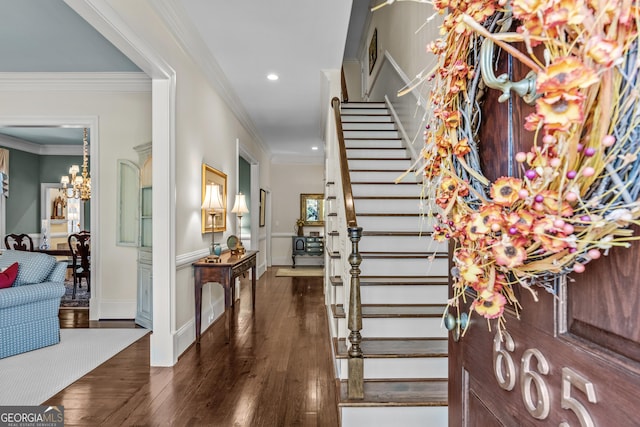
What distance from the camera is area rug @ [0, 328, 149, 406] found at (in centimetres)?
256

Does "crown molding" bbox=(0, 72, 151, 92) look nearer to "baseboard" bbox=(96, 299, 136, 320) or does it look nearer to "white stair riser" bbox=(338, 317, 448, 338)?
"baseboard" bbox=(96, 299, 136, 320)

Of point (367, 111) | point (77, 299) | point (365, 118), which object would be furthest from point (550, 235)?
point (77, 299)

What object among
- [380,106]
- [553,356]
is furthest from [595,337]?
[380,106]

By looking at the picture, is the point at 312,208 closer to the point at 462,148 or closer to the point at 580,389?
the point at 462,148

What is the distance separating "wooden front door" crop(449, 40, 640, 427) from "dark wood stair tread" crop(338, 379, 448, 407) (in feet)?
4.87

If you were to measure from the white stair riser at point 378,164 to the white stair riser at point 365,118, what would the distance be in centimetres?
115

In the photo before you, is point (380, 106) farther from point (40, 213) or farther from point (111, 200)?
point (40, 213)

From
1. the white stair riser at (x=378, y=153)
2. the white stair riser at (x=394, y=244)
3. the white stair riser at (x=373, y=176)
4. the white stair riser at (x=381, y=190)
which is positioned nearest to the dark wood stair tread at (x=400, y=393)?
the white stair riser at (x=394, y=244)

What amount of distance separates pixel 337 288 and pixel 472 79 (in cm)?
288

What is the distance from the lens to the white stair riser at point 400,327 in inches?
106

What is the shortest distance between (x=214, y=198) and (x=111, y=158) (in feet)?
5.86

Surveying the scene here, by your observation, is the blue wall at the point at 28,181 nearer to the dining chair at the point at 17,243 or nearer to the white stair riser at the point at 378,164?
the dining chair at the point at 17,243

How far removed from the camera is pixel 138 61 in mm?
2773

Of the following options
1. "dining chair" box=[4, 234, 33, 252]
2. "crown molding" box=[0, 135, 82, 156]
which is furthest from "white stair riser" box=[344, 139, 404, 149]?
"crown molding" box=[0, 135, 82, 156]
